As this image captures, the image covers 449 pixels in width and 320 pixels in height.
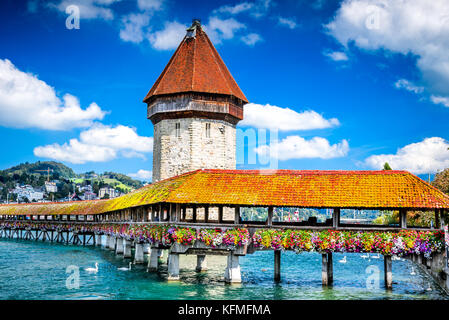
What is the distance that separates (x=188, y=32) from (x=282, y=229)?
2915 centimetres

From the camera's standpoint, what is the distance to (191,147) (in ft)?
134

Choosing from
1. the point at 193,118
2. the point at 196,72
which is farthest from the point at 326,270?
the point at 196,72

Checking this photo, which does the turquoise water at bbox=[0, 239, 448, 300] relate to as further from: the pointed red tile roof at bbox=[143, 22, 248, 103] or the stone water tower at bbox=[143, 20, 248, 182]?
the pointed red tile roof at bbox=[143, 22, 248, 103]

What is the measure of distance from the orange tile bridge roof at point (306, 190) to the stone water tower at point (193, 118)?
17.5 meters

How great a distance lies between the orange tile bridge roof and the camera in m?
19.7

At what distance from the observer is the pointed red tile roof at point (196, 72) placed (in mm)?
41625

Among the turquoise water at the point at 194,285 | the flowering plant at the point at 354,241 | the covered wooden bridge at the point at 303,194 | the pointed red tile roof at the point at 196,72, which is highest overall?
the pointed red tile roof at the point at 196,72

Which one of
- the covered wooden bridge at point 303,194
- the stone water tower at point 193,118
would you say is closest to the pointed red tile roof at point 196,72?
the stone water tower at point 193,118

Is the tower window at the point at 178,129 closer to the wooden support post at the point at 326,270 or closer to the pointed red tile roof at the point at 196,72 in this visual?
the pointed red tile roof at the point at 196,72

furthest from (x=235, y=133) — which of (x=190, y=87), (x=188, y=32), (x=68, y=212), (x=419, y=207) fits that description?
(x=419, y=207)

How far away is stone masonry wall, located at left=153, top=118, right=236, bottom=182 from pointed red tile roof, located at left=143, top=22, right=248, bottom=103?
259 centimetres

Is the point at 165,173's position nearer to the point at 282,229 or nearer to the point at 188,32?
the point at 188,32

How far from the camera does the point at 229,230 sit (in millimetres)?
20594

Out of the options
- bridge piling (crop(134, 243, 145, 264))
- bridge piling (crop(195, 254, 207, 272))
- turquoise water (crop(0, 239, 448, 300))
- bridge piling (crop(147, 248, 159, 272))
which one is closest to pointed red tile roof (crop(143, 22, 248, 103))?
bridge piling (crop(134, 243, 145, 264))
